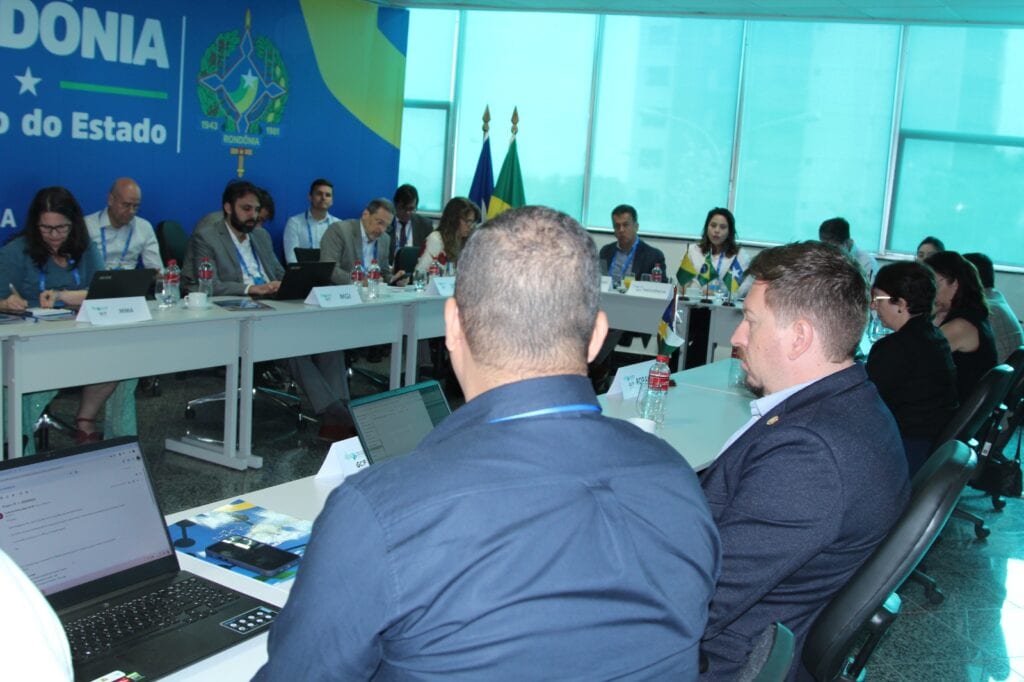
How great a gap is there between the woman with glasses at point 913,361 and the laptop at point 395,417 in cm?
194

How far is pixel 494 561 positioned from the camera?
1.00 m

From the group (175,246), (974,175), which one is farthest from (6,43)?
(974,175)

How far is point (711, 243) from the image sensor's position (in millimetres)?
7402

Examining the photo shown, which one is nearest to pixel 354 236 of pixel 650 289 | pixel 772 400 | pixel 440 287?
pixel 440 287

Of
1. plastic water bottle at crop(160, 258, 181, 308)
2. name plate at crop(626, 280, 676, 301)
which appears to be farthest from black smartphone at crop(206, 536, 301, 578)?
name plate at crop(626, 280, 676, 301)

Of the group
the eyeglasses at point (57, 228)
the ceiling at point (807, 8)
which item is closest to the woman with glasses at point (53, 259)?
the eyeglasses at point (57, 228)

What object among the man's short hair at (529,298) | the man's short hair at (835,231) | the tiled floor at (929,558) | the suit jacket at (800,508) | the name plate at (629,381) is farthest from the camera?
the man's short hair at (835,231)

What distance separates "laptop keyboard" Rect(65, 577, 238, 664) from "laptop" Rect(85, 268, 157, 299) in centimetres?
268

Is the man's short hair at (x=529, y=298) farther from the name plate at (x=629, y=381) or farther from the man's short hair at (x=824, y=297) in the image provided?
the name plate at (x=629, y=381)

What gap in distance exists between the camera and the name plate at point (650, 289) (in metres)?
6.95

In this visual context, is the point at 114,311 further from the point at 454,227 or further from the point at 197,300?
the point at 454,227

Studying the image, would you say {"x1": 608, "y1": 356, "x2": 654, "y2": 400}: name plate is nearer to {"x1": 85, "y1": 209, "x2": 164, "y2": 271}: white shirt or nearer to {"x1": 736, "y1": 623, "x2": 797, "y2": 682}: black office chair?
{"x1": 736, "y1": 623, "x2": 797, "y2": 682}: black office chair

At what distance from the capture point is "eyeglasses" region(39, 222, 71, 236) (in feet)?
14.9

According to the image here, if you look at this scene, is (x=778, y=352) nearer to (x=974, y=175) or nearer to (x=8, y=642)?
(x=8, y=642)
